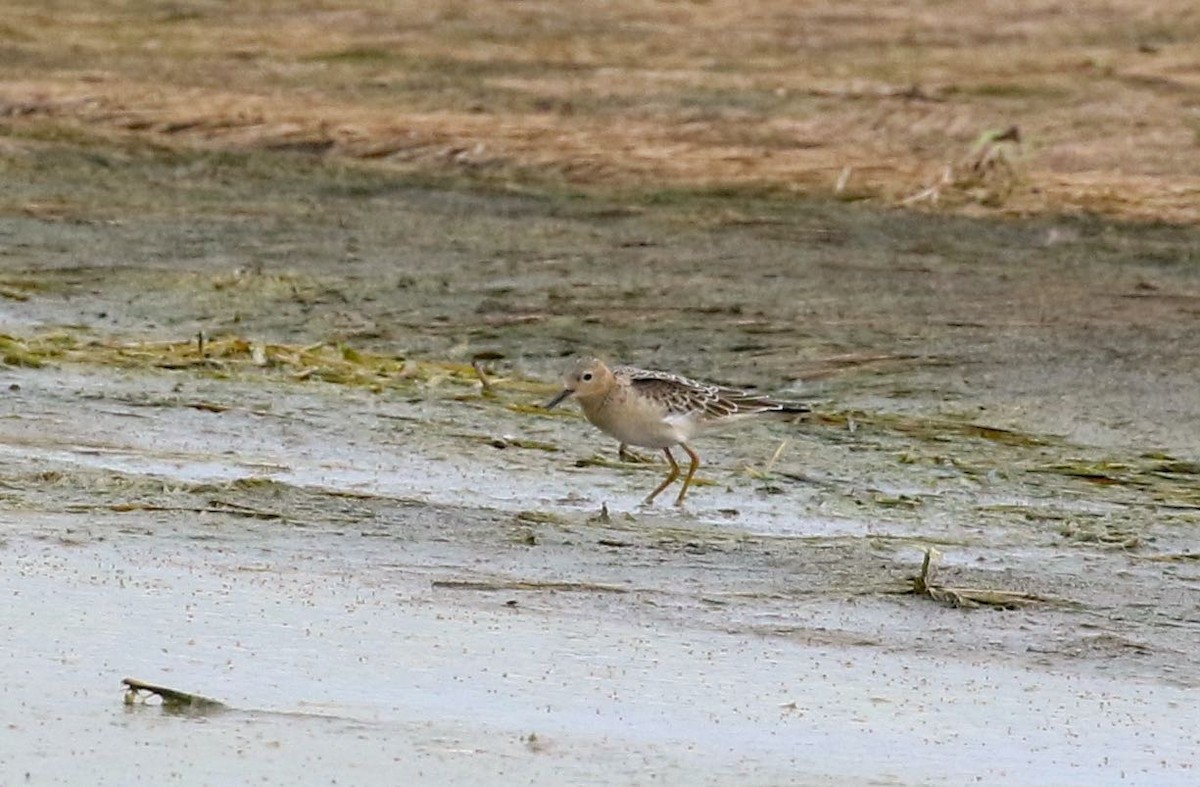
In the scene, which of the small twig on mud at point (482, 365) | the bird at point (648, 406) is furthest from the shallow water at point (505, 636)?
the small twig on mud at point (482, 365)

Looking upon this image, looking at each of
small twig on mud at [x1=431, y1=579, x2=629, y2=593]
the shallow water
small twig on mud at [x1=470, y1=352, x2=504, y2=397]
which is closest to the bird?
the shallow water

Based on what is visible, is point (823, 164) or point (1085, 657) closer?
point (1085, 657)

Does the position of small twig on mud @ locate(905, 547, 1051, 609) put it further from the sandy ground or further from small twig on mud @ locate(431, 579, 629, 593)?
small twig on mud @ locate(431, 579, 629, 593)

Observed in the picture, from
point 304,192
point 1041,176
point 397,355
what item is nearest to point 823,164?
point 1041,176

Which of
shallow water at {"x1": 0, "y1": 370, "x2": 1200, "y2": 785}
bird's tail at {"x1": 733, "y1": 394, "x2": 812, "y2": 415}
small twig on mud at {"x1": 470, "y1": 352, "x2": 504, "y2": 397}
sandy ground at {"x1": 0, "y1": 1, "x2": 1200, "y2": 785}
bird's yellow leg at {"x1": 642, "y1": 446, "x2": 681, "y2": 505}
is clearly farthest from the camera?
small twig on mud at {"x1": 470, "y1": 352, "x2": 504, "y2": 397}

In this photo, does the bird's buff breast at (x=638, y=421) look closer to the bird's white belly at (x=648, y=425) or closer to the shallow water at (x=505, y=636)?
the bird's white belly at (x=648, y=425)

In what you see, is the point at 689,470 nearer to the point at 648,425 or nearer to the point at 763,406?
the point at 648,425

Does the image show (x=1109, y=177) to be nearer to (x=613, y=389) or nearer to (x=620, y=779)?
(x=613, y=389)

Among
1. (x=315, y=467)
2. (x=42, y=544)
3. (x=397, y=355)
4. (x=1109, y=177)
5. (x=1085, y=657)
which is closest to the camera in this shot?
(x=1085, y=657)

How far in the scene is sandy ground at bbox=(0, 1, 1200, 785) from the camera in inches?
285

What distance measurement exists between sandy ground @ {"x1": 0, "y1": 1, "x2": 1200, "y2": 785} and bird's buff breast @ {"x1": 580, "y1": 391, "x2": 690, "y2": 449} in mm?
200

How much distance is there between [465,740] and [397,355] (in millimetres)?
6032

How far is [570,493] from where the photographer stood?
33.2ft

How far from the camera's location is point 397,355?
12797 mm
